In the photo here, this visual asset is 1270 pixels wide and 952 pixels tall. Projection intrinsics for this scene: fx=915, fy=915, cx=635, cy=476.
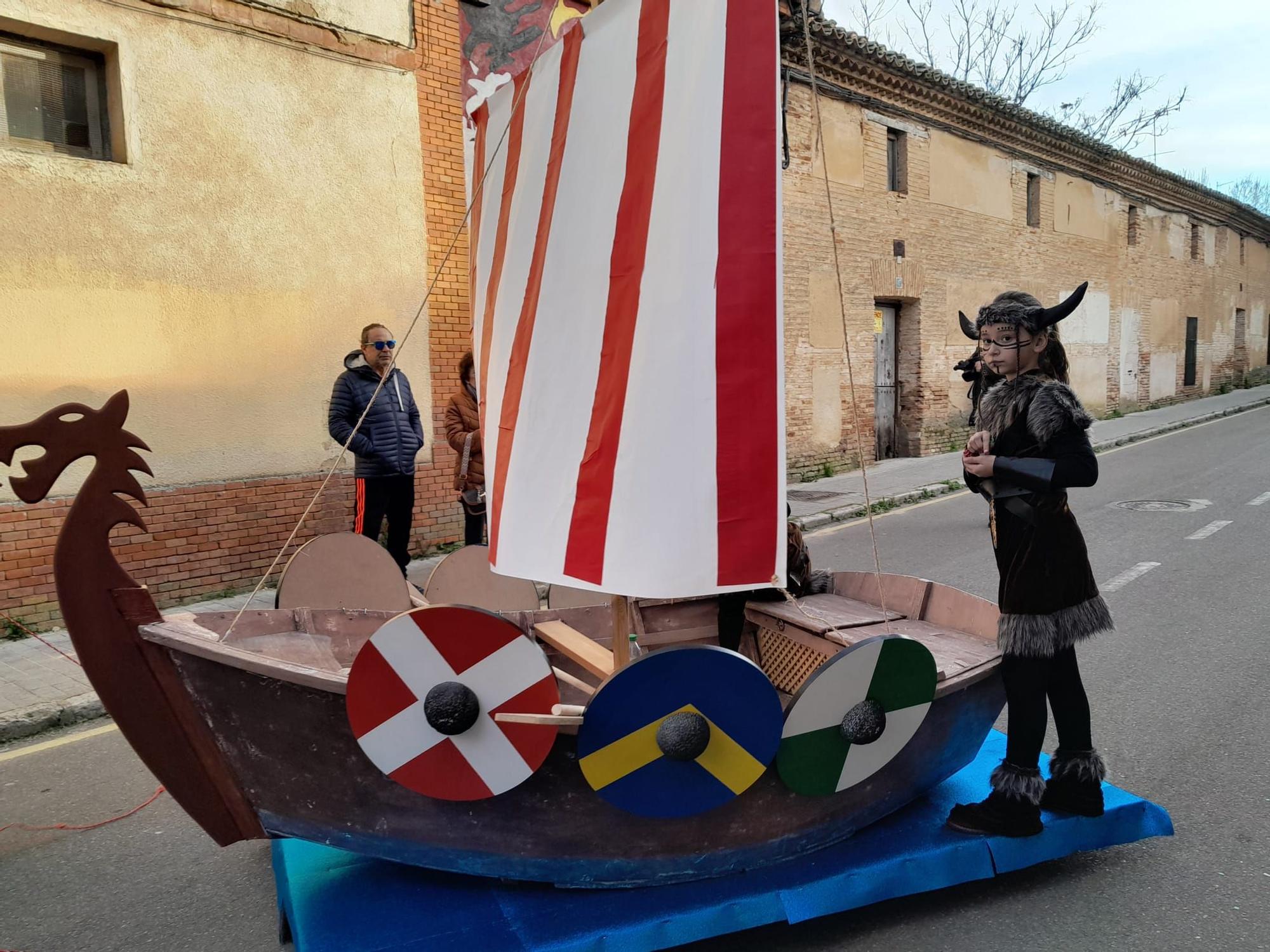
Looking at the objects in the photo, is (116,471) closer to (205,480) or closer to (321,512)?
(205,480)

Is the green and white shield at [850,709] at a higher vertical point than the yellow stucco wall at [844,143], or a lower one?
lower

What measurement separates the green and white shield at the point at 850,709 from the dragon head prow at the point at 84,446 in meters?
1.94

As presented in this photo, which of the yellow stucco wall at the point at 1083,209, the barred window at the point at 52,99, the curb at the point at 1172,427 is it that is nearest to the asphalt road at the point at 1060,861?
the barred window at the point at 52,99

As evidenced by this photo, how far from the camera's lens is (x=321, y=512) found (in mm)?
8539

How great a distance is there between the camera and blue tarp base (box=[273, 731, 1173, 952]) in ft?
8.29

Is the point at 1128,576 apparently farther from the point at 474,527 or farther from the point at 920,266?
the point at 920,266

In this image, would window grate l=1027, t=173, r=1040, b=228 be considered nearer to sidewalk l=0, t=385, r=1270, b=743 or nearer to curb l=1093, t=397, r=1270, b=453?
sidewalk l=0, t=385, r=1270, b=743

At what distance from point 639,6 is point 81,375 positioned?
5.85m

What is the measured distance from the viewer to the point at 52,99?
22.6ft

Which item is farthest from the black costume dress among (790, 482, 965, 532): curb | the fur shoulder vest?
(790, 482, 965, 532): curb

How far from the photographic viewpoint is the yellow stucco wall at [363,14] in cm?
783

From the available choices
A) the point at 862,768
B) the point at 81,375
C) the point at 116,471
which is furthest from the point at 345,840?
the point at 81,375

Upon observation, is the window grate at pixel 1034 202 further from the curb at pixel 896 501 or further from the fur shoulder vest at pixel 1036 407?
the fur shoulder vest at pixel 1036 407

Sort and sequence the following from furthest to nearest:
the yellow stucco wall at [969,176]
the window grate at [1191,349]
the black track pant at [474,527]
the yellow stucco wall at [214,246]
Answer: the window grate at [1191,349] → the yellow stucco wall at [969,176] → the black track pant at [474,527] → the yellow stucco wall at [214,246]
